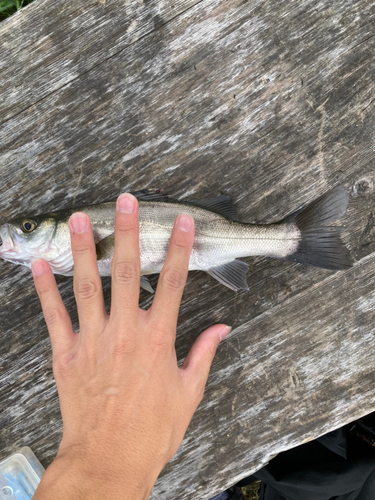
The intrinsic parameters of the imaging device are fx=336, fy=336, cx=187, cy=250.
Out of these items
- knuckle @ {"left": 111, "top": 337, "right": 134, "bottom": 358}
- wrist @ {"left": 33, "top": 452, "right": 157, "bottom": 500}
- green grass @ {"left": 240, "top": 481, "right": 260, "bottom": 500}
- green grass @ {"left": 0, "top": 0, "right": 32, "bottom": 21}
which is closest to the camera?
wrist @ {"left": 33, "top": 452, "right": 157, "bottom": 500}

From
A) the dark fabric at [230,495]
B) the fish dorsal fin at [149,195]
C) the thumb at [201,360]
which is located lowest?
the dark fabric at [230,495]

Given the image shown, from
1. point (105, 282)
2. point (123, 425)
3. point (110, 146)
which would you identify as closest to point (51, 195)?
point (110, 146)

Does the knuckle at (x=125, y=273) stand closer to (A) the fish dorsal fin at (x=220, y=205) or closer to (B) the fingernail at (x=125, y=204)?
(B) the fingernail at (x=125, y=204)

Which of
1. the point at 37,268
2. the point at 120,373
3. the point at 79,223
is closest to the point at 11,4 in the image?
the point at 79,223

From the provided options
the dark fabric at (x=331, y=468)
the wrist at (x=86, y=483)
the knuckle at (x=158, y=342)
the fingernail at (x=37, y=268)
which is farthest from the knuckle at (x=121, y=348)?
the dark fabric at (x=331, y=468)

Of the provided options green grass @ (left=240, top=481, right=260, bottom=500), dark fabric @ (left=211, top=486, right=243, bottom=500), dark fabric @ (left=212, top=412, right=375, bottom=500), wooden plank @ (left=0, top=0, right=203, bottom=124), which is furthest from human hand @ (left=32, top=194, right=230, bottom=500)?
green grass @ (left=240, top=481, right=260, bottom=500)

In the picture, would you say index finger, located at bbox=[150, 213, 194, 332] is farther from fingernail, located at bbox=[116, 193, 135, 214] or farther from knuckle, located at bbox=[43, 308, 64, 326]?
knuckle, located at bbox=[43, 308, 64, 326]

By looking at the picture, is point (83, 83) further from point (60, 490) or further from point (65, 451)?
point (60, 490)
